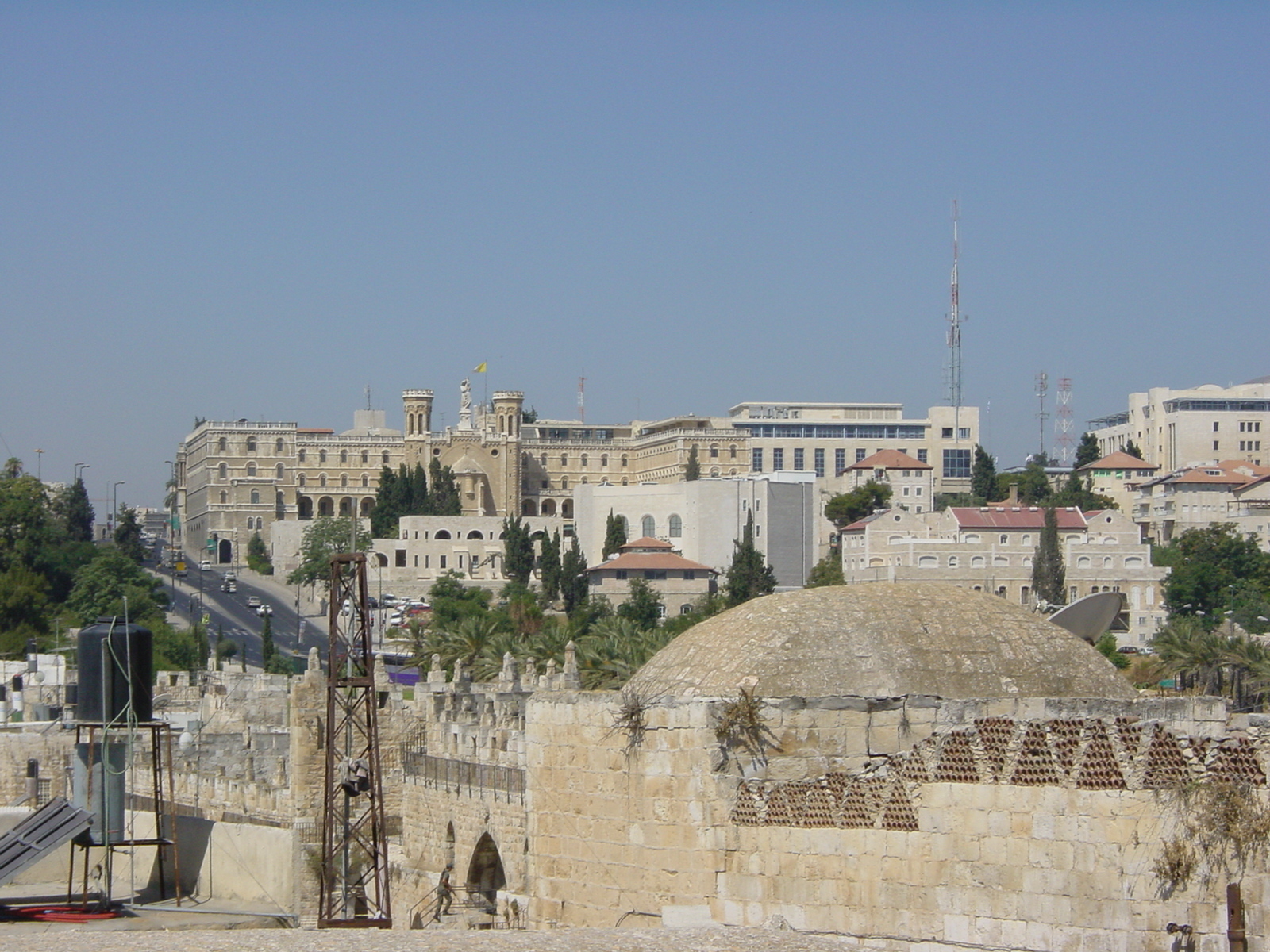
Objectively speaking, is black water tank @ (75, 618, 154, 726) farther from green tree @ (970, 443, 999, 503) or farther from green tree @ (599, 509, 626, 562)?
green tree @ (970, 443, 999, 503)

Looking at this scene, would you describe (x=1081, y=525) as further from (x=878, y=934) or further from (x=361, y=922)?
(x=878, y=934)

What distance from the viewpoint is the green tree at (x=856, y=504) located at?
11550cm

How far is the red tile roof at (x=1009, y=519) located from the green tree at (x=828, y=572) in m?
6.16

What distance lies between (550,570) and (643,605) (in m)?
9.31

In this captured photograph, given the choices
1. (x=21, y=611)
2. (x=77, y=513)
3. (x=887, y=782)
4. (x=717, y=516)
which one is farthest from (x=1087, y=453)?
(x=887, y=782)

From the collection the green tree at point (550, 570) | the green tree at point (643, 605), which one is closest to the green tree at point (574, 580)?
the green tree at point (550, 570)

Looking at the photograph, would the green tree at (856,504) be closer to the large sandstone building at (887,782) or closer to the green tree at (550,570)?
the green tree at (550,570)

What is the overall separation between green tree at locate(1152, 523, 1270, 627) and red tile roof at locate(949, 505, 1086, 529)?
5154 millimetres

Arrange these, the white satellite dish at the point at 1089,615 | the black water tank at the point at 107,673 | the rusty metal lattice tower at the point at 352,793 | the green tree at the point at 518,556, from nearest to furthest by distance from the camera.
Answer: the rusty metal lattice tower at the point at 352,793 → the white satellite dish at the point at 1089,615 → the black water tank at the point at 107,673 → the green tree at the point at 518,556

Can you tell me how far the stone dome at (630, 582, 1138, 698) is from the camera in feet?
44.0

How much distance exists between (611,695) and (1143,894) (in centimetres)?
370

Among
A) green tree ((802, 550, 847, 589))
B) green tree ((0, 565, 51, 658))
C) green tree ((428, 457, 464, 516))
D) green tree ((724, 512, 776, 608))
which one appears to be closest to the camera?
green tree ((0, 565, 51, 658))

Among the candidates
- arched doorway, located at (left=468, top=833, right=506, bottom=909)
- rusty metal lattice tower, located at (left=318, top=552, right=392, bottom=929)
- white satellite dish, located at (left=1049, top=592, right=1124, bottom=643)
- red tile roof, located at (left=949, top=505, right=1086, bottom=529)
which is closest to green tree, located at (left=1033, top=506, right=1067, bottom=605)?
red tile roof, located at (left=949, top=505, right=1086, bottom=529)

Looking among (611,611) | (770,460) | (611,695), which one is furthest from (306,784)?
(770,460)
